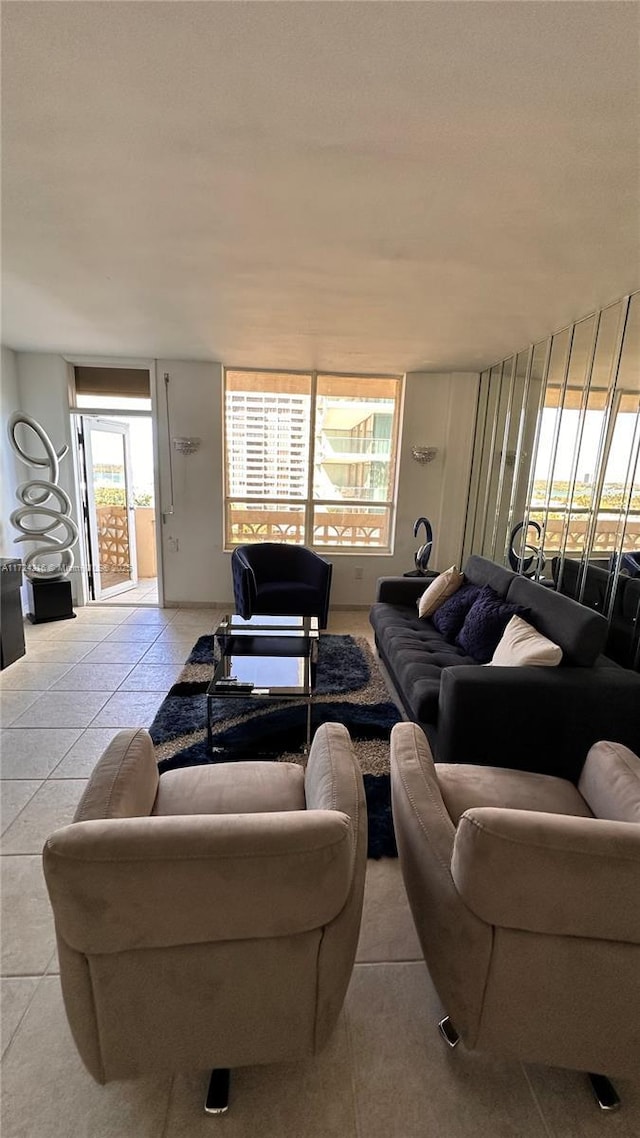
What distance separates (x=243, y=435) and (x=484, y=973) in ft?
15.5

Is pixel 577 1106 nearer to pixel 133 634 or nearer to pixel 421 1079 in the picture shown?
pixel 421 1079

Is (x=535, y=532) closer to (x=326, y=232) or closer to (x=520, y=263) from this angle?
(x=520, y=263)

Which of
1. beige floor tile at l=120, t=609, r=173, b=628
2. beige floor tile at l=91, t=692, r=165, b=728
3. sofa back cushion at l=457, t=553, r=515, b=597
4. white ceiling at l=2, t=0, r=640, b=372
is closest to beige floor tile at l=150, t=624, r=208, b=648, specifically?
beige floor tile at l=120, t=609, r=173, b=628

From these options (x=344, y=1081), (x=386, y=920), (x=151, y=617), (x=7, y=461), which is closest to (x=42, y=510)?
(x=7, y=461)

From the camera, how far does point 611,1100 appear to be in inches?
42.9

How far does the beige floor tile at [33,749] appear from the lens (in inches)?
89.3

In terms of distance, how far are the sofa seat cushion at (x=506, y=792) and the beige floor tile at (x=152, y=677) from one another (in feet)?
7.09

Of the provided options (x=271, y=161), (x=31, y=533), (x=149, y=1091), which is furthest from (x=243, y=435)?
(x=149, y=1091)

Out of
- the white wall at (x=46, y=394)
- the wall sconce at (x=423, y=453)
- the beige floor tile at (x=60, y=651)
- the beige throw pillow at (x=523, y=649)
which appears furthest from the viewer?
the wall sconce at (x=423, y=453)

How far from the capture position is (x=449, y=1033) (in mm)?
1213

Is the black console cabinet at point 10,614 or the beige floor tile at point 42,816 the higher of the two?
the black console cabinet at point 10,614

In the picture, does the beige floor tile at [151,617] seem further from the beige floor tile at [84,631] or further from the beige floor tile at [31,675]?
the beige floor tile at [31,675]

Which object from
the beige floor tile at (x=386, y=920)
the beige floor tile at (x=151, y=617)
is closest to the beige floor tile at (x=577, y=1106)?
the beige floor tile at (x=386, y=920)

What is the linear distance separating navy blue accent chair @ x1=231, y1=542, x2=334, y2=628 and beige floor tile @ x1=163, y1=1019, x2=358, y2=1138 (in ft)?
9.04
